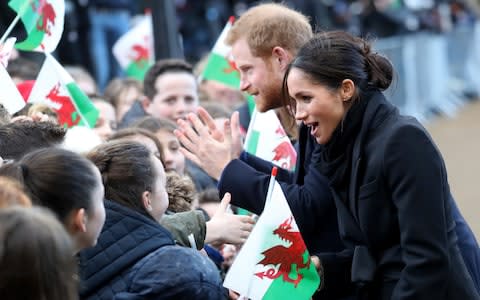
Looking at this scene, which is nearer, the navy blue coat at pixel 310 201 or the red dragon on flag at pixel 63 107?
the navy blue coat at pixel 310 201

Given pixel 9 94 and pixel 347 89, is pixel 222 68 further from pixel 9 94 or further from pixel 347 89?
pixel 347 89

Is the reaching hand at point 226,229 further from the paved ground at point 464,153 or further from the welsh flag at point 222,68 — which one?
the paved ground at point 464,153

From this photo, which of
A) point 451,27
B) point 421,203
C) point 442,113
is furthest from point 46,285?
point 451,27

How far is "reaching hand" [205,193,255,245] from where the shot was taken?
4520 millimetres

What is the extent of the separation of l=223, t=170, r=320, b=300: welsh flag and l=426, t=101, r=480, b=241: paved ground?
5.92 metres

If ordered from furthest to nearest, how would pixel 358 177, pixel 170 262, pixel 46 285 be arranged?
pixel 358 177 < pixel 170 262 < pixel 46 285

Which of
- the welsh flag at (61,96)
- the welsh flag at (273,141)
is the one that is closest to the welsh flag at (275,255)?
the welsh flag at (273,141)

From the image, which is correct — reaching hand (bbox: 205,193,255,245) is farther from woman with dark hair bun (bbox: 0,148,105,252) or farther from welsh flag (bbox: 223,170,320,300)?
woman with dark hair bun (bbox: 0,148,105,252)

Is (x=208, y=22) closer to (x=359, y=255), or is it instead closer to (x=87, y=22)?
(x=87, y=22)

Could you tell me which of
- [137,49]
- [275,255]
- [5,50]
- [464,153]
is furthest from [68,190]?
[464,153]

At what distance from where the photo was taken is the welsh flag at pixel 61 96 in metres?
6.02

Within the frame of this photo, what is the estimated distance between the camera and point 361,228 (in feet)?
13.5

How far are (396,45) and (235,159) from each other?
40.4ft

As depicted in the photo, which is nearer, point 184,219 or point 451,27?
point 184,219
